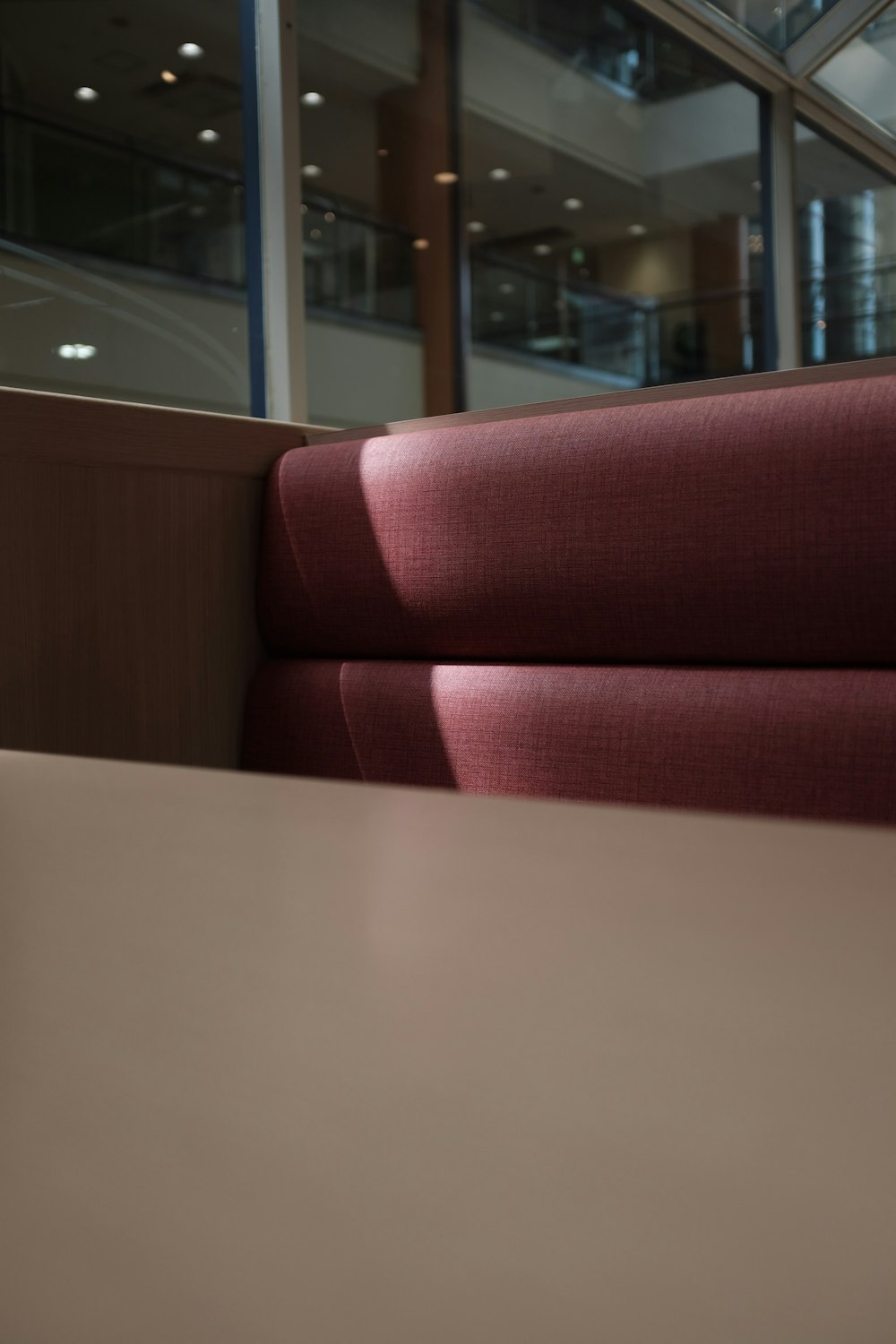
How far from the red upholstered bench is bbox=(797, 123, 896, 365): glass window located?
386 centimetres

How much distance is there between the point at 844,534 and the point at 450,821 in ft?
2.71

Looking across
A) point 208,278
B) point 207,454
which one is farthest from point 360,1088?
point 208,278

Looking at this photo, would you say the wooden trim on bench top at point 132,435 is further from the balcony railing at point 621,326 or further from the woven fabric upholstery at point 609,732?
the balcony railing at point 621,326

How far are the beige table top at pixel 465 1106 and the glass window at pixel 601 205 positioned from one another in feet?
15.0

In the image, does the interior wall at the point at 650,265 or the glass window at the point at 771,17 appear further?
the interior wall at the point at 650,265

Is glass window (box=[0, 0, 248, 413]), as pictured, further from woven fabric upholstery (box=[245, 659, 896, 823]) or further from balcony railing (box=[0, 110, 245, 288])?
woven fabric upholstery (box=[245, 659, 896, 823])

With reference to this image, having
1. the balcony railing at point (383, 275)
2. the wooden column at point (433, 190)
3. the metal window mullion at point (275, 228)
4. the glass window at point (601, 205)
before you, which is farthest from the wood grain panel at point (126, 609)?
the glass window at point (601, 205)

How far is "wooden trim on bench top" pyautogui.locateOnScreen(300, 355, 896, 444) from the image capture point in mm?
1038

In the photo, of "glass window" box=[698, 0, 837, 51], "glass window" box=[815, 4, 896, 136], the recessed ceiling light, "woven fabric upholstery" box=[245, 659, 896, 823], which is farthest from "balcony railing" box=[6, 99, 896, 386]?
"woven fabric upholstery" box=[245, 659, 896, 823]

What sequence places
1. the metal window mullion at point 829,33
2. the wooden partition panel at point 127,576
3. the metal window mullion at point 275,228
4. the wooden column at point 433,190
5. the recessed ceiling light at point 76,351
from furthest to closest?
the wooden column at point 433,190, the metal window mullion at point 829,33, the recessed ceiling light at point 76,351, the metal window mullion at point 275,228, the wooden partition panel at point 127,576

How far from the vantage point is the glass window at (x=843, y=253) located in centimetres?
462

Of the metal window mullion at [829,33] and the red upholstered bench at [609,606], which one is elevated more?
the metal window mullion at [829,33]

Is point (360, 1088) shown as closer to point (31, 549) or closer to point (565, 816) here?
point (565, 816)

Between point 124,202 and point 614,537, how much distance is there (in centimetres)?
273
